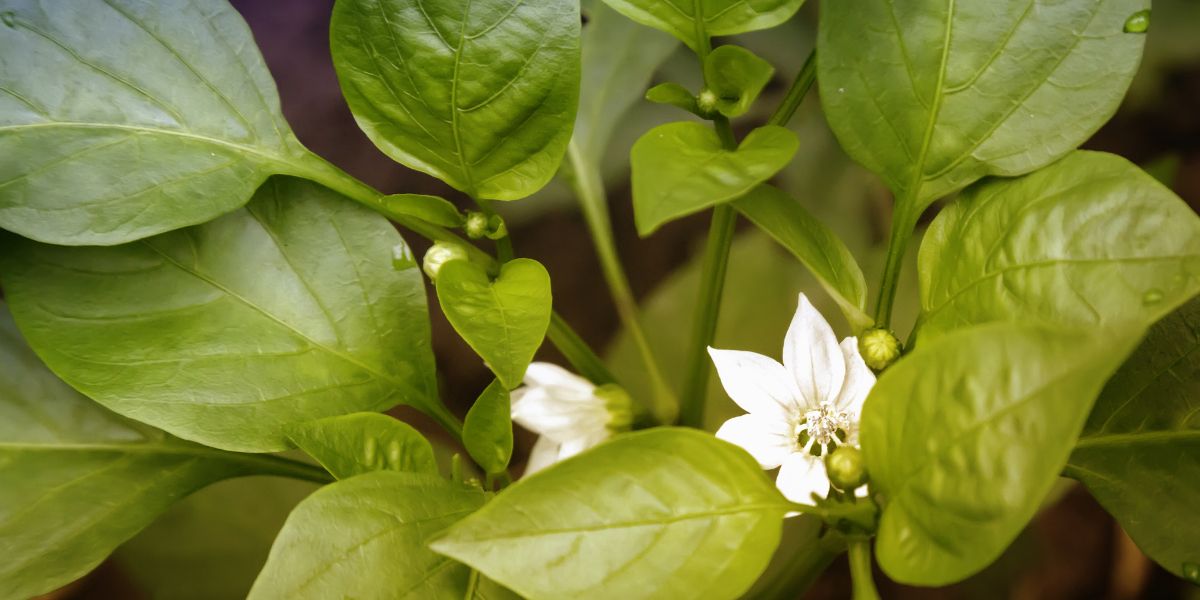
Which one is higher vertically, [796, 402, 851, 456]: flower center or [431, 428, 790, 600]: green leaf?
[431, 428, 790, 600]: green leaf

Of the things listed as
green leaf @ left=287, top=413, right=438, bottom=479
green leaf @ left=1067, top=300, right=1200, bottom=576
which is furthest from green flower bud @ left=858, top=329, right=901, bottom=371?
green leaf @ left=287, top=413, right=438, bottom=479

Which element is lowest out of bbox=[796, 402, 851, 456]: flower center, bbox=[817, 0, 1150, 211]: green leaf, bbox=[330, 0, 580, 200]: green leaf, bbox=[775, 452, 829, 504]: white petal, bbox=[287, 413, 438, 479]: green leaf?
bbox=[775, 452, 829, 504]: white petal

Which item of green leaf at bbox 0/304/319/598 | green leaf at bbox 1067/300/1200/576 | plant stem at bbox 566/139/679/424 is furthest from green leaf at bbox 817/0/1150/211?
green leaf at bbox 0/304/319/598

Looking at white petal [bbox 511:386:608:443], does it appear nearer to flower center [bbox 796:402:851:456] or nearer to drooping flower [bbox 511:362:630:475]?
drooping flower [bbox 511:362:630:475]

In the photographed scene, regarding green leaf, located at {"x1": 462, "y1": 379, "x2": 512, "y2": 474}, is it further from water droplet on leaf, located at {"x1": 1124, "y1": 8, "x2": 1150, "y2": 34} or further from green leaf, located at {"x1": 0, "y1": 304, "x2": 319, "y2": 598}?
water droplet on leaf, located at {"x1": 1124, "y1": 8, "x2": 1150, "y2": 34}

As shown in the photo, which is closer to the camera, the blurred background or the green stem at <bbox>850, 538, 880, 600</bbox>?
the green stem at <bbox>850, 538, 880, 600</bbox>

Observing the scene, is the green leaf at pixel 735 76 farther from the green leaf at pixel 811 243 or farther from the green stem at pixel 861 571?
the green stem at pixel 861 571

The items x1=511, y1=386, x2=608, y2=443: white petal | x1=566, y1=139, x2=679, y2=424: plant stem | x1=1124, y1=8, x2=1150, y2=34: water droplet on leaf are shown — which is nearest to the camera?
x1=1124, y1=8, x2=1150, y2=34: water droplet on leaf

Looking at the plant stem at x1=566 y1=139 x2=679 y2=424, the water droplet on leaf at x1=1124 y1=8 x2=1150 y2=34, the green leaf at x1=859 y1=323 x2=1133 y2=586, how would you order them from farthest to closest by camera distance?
the plant stem at x1=566 y1=139 x2=679 y2=424 < the water droplet on leaf at x1=1124 y1=8 x2=1150 y2=34 < the green leaf at x1=859 y1=323 x2=1133 y2=586
